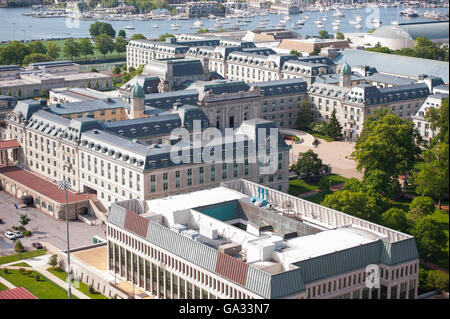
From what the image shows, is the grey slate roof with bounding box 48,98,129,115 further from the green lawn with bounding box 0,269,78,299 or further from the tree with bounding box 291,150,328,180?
the green lawn with bounding box 0,269,78,299

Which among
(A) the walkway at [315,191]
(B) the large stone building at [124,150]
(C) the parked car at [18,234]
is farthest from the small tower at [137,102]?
(C) the parked car at [18,234]

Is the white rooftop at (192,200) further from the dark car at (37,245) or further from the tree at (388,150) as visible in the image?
the tree at (388,150)

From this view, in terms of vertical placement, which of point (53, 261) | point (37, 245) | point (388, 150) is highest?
point (388, 150)

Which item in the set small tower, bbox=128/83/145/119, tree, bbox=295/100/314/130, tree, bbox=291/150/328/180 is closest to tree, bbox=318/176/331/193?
tree, bbox=291/150/328/180

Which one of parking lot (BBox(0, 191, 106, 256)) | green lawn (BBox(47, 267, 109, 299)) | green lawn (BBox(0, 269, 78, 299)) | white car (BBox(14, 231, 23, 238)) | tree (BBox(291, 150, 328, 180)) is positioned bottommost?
green lawn (BBox(47, 267, 109, 299))

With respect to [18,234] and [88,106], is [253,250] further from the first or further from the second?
[88,106]

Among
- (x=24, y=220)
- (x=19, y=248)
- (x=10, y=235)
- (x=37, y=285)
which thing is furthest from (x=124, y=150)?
(x=37, y=285)

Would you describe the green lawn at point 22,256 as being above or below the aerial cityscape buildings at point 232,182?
below
